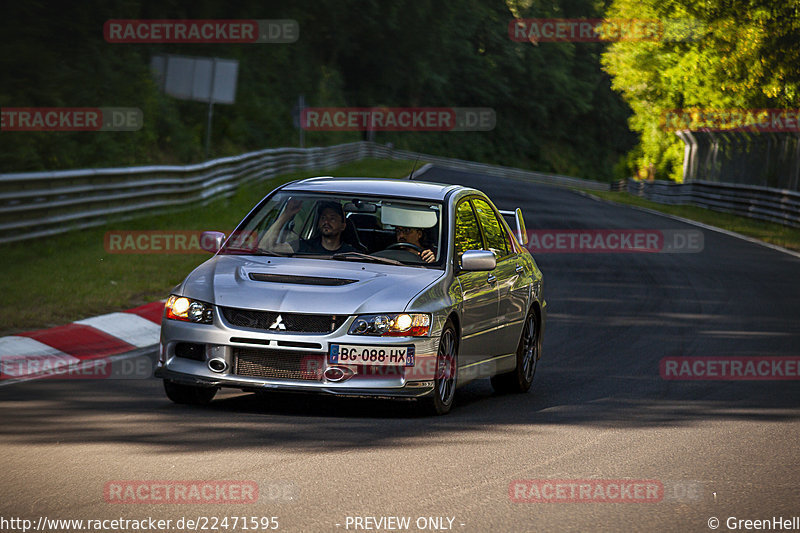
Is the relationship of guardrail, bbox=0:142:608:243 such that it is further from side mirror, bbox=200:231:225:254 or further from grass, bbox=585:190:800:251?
grass, bbox=585:190:800:251

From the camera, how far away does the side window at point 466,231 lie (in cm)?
947

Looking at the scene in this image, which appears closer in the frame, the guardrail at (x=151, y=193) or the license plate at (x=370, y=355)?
the license plate at (x=370, y=355)

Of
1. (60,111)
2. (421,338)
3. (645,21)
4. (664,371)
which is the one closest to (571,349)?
(664,371)

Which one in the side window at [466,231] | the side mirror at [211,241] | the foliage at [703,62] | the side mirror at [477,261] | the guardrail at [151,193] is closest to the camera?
the side mirror at [477,261]

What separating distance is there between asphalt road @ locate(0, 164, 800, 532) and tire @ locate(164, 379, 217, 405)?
4.0 inches

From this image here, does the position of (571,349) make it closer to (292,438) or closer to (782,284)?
(292,438)

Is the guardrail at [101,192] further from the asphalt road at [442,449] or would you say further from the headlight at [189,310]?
the headlight at [189,310]

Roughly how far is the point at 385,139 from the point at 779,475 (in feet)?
265

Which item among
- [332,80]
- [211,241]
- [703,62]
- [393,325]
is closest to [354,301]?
[393,325]

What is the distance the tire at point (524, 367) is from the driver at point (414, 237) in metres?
1.45

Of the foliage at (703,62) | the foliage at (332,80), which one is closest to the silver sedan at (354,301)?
the foliage at (332,80)

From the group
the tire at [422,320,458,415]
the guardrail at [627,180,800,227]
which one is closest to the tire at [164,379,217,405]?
the tire at [422,320,458,415]

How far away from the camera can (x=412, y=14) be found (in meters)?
82.1

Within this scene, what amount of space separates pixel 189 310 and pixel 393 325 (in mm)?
1341
